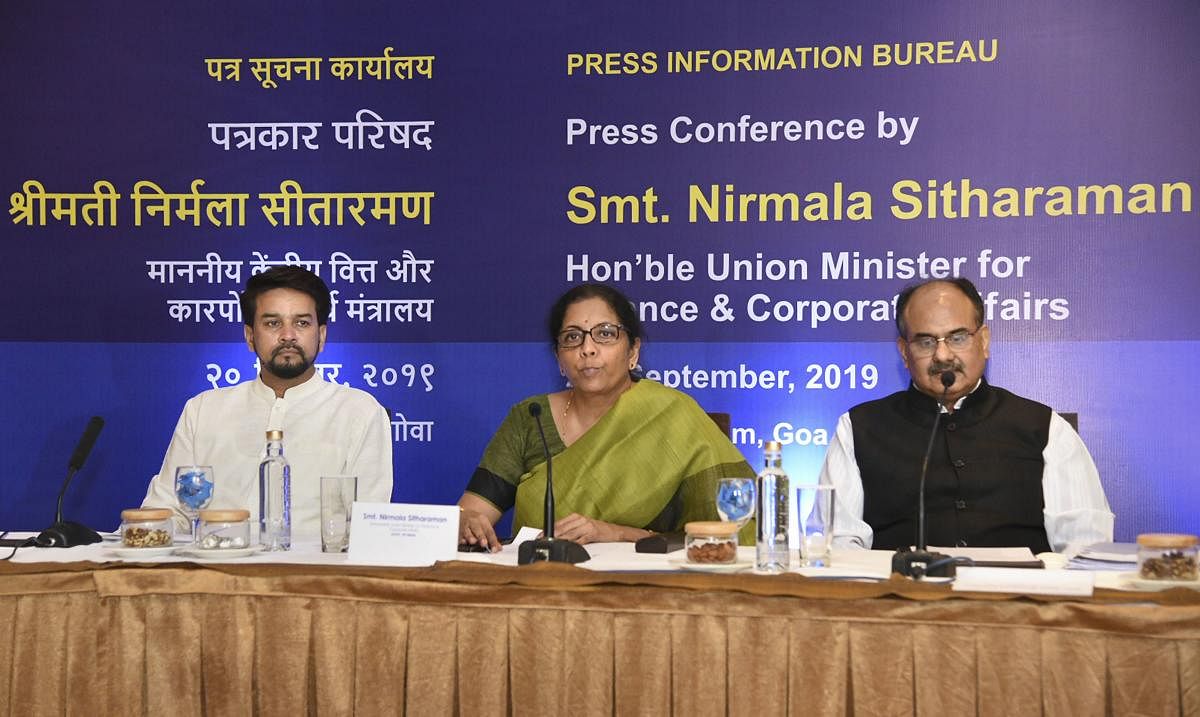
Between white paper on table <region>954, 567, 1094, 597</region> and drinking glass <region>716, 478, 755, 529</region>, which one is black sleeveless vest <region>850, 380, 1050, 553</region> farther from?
white paper on table <region>954, 567, 1094, 597</region>

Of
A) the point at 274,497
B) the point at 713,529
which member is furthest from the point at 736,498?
the point at 274,497

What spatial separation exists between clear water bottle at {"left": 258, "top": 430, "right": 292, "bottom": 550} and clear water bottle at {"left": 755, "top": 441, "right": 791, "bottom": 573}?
3.57 ft

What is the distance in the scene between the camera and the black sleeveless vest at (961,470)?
10.9 ft

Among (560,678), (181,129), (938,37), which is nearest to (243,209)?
(181,129)

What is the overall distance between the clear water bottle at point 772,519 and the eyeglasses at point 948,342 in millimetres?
1105

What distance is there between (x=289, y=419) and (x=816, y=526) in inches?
81.4

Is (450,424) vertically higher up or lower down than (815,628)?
higher up

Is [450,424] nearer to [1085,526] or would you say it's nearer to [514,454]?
[514,454]

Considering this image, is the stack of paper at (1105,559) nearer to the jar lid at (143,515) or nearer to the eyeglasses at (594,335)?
the eyeglasses at (594,335)

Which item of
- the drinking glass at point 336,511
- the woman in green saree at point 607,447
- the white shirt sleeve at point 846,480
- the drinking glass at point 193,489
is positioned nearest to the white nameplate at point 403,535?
the drinking glass at point 336,511

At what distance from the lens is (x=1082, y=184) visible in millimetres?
4242

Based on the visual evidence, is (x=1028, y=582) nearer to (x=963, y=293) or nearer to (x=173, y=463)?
(x=963, y=293)

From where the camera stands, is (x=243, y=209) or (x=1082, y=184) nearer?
(x=1082, y=184)

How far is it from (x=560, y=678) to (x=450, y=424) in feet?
8.05
